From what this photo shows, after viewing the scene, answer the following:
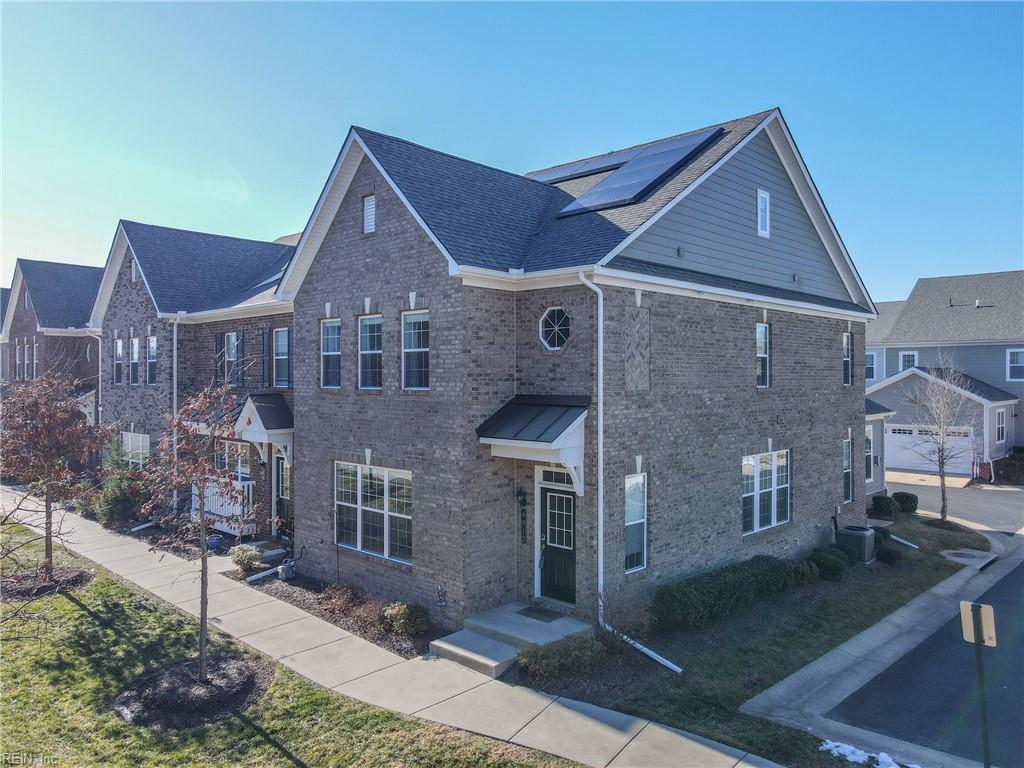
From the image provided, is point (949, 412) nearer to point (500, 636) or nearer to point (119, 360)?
point (500, 636)

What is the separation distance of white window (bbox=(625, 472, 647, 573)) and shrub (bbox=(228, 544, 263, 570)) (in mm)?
8741

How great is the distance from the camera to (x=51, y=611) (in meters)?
13.0

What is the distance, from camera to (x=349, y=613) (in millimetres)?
12781

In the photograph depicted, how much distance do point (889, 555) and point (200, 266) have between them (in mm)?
24005

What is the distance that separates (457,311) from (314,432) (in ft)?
17.4

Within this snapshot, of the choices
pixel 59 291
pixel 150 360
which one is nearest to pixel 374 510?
pixel 150 360

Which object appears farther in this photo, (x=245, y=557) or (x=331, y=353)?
(x=245, y=557)

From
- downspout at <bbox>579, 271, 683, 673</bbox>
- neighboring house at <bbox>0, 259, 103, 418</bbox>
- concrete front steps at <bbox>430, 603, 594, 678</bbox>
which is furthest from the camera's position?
neighboring house at <bbox>0, 259, 103, 418</bbox>

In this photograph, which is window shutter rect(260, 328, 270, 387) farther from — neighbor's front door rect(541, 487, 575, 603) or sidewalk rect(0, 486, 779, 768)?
neighbor's front door rect(541, 487, 575, 603)

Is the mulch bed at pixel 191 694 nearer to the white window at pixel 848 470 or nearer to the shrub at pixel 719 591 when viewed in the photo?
the shrub at pixel 719 591

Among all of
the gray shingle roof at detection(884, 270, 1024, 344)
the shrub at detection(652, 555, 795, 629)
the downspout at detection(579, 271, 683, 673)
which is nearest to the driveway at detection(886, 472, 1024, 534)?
the gray shingle roof at detection(884, 270, 1024, 344)

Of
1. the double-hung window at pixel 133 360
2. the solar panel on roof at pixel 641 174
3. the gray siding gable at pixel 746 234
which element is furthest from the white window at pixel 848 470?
the double-hung window at pixel 133 360

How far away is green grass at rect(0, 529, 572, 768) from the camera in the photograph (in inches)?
314

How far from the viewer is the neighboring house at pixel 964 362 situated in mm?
32969
